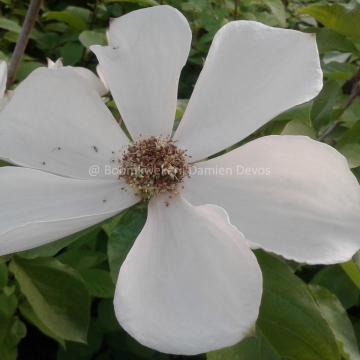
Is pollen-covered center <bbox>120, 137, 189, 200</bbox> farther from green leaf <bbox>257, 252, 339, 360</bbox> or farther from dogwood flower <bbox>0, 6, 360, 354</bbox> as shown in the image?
green leaf <bbox>257, 252, 339, 360</bbox>

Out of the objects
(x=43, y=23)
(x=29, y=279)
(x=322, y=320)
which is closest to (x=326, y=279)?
(x=322, y=320)

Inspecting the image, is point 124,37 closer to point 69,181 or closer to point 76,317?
point 69,181

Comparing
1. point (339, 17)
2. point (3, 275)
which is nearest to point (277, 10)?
point (339, 17)

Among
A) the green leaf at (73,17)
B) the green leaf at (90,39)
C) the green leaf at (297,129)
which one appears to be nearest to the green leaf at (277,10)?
the green leaf at (90,39)

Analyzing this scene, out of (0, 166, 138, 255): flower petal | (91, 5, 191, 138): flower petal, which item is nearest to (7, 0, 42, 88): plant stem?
(91, 5, 191, 138): flower petal

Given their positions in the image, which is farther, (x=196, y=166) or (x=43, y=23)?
(x=43, y=23)

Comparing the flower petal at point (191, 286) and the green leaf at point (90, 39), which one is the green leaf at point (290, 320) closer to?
the flower petal at point (191, 286)
